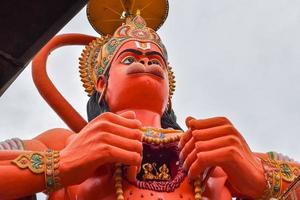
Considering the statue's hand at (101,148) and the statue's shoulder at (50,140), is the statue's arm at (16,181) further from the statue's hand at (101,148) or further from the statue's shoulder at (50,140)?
the statue's shoulder at (50,140)

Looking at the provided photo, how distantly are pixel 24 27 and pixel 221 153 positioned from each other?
2.04 m

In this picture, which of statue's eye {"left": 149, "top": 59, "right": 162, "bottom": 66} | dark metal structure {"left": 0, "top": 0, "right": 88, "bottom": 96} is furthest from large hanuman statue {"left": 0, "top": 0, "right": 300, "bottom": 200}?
dark metal structure {"left": 0, "top": 0, "right": 88, "bottom": 96}

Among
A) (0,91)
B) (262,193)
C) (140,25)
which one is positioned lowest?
(262,193)

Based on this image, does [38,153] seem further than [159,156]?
No

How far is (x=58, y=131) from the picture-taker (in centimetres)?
399

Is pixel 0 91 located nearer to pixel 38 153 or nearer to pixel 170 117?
pixel 38 153

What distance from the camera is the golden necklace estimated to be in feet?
10.4

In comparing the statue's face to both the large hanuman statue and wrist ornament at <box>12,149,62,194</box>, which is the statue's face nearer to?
the large hanuman statue

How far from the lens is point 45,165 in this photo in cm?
303

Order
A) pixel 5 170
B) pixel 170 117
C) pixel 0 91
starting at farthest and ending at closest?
pixel 170 117
pixel 5 170
pixel 0 91

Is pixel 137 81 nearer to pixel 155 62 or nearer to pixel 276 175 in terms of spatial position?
pixel 155 62

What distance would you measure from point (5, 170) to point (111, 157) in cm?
55

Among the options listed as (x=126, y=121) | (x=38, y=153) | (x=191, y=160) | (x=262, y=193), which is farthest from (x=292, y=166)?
(x=38, y=153)

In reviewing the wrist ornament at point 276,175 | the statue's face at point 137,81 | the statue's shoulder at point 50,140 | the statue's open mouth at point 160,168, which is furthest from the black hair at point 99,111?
the wrist ornament at point 276,175
